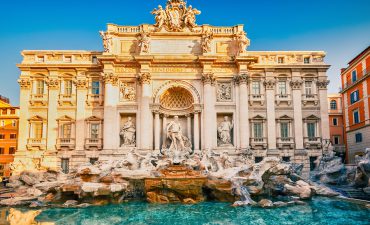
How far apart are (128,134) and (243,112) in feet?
30.6

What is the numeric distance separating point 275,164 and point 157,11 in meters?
15.6

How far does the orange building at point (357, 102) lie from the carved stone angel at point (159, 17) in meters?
19.0

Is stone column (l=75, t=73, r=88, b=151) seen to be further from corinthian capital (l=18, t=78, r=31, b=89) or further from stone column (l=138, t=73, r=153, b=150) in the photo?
stone column (l=138, t=73, r=153, b=150)

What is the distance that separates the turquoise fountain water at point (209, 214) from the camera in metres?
12.0

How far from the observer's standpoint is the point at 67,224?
11648mm

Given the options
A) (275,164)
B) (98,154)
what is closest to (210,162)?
(275,164)

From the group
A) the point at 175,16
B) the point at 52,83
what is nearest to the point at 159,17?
the point at 175,16

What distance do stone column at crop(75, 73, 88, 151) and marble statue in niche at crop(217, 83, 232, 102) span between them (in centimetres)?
1105

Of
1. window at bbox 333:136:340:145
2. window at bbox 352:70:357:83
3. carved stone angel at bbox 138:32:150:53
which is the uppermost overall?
carved stone angel at bbox 138:32:150:53

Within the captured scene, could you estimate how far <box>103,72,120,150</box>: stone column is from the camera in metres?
23.1

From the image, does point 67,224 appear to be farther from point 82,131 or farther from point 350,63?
point 350,63

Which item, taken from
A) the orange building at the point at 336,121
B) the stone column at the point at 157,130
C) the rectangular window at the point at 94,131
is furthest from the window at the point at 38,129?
the orange building at the point at 336,121

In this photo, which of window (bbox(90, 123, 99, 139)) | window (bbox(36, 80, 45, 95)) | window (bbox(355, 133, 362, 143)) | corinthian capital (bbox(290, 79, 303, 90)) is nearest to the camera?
window (bbox(90, 123, 99, 139))

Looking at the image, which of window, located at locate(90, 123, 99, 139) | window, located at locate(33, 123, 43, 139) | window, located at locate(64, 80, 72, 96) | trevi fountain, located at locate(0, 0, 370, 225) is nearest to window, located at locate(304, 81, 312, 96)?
trevi fountain, located at locate(0, 0, 370, 225)
